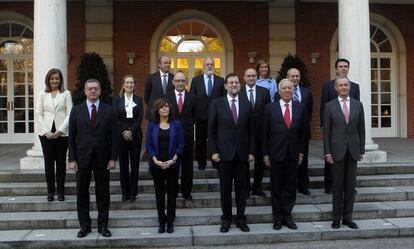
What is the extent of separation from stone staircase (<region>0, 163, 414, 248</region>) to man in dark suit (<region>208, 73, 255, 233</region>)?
0.49 m

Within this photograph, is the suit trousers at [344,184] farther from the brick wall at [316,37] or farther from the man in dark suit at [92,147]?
the brick wall at [316,37]

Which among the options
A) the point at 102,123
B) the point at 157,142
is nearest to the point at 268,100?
A: the point at 157,142

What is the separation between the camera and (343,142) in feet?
19.4

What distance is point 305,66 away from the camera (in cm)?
1366

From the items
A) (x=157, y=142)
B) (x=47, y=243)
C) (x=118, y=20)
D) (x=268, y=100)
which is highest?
(x=118, y=20)

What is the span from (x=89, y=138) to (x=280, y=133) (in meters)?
2.31

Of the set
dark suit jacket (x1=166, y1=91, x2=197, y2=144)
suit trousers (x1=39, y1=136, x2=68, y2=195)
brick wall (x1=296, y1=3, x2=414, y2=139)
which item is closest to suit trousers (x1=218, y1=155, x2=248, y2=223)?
dark suit jacket (x1=166, y1=91, x2=197, y2=144)

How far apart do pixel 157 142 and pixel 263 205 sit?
2.10m

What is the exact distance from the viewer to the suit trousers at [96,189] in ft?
18.5

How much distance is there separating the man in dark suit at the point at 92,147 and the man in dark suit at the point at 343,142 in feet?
8.79

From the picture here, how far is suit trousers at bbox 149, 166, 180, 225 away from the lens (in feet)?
18.6

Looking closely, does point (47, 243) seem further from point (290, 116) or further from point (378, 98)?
point (378, 98)

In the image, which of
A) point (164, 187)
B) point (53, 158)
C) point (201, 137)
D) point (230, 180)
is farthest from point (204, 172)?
point (53, 158)

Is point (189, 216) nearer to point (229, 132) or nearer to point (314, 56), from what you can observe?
point (229, 132)
